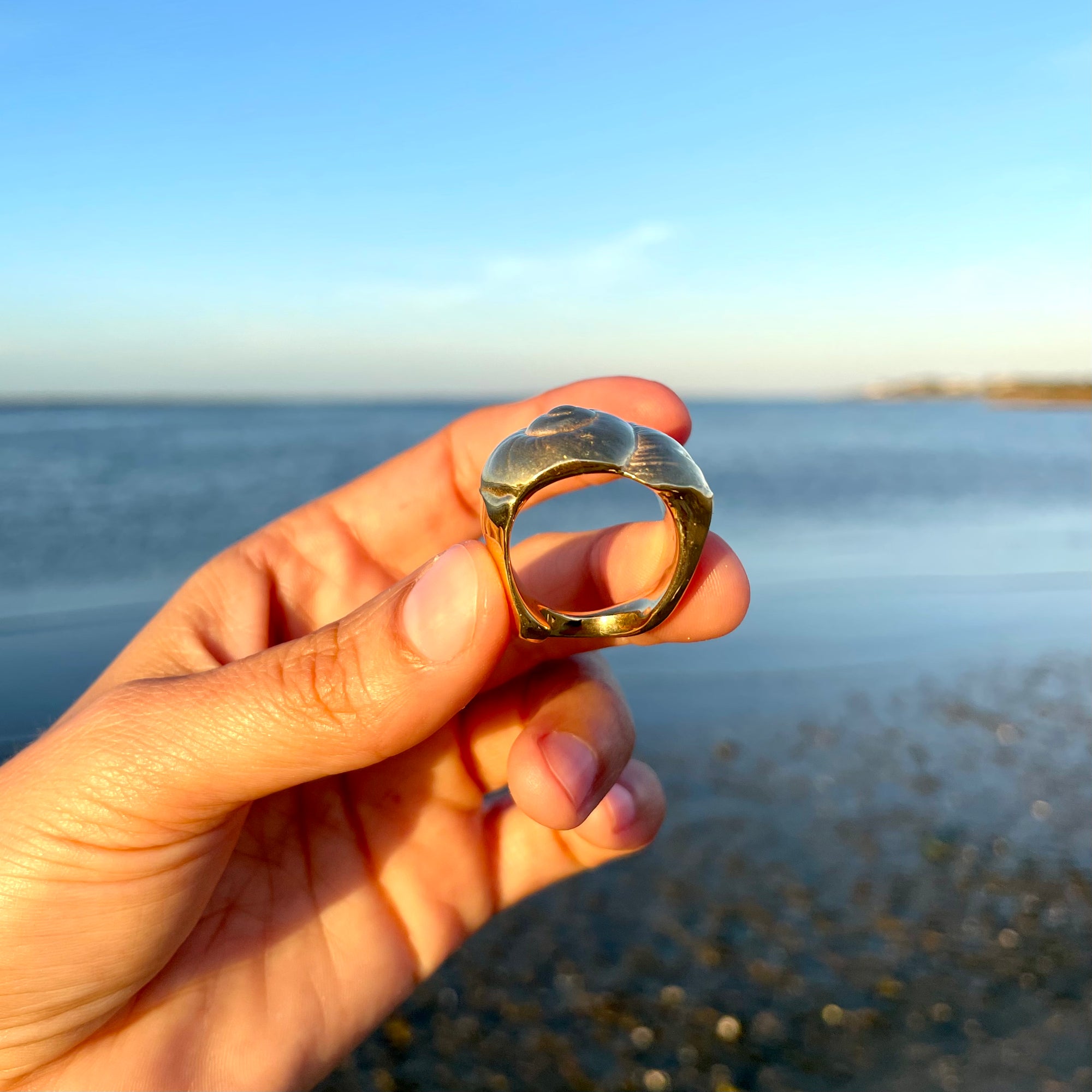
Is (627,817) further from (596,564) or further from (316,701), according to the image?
(316,701)

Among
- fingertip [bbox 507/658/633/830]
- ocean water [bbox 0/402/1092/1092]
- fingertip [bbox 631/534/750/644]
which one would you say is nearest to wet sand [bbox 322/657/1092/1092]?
ocean water [bbox 0/402/1092/1092]

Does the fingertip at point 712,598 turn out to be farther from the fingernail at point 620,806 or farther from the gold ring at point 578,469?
the fingernail at point 620,806

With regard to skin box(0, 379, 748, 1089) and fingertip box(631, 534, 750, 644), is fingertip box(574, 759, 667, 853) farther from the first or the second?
fingertip box(631, 534, 750, 644)

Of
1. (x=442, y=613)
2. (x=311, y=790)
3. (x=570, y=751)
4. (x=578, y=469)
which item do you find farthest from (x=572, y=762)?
(x=311, y=790)

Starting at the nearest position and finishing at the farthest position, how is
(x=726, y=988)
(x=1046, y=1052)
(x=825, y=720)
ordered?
(x=1046, y=1052), (x=726, y=988), (x=825, y=720)

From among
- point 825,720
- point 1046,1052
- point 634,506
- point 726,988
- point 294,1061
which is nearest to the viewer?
point 294,1061

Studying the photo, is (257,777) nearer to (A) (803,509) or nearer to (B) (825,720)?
(B) (825,720)

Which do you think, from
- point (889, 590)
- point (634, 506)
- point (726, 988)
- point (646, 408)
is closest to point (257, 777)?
point (646, 408)
